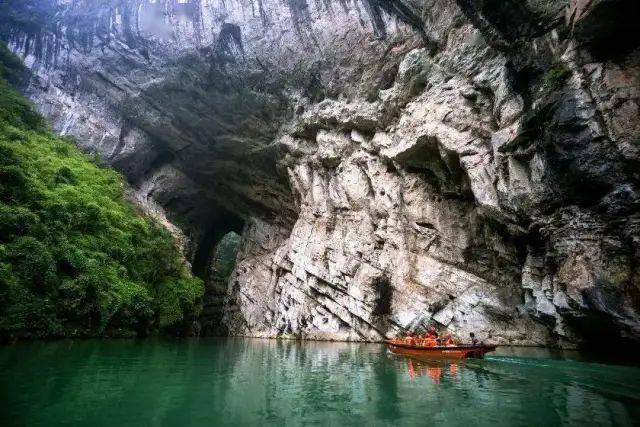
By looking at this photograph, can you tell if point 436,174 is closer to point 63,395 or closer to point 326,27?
point 326,27

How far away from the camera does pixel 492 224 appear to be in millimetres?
17812

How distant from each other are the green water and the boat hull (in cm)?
41

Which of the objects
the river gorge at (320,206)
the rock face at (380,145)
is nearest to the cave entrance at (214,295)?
the river gorge at (320,206)

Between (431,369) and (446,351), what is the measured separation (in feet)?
5.92

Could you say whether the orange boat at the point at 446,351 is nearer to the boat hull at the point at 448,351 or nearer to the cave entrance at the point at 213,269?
the boat hull at the point at 448,351

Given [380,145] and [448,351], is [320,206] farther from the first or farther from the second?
[448,351]

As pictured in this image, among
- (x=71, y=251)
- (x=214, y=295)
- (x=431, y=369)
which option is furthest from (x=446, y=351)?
(x=214, y=295)

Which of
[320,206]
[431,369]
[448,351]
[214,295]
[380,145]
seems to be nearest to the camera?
[431,369]

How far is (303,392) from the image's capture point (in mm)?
8266

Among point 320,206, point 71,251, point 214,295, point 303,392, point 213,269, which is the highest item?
point 320,206

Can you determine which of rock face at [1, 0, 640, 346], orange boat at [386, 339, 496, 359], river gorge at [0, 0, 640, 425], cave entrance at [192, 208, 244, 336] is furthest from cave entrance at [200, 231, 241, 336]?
orange boat at [386, 339, 496, 359]

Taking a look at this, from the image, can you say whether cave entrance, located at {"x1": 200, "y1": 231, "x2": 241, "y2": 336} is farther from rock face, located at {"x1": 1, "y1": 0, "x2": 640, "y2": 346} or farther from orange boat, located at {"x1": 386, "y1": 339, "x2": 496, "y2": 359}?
orange boat, located at {"x1": 386, "y1": 339, "x2": 496, "y2": 359}

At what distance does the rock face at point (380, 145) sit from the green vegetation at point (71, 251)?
6.07 metres

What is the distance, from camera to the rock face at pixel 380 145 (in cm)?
1220
